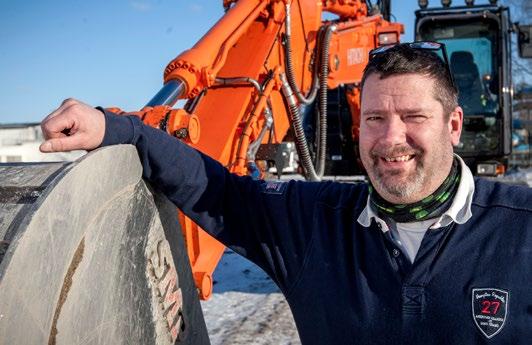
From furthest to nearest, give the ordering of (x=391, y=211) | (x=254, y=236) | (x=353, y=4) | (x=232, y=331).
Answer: (x=353, y=4), (x=232, y=331), (x=254, y=236), (x=391, y=211)

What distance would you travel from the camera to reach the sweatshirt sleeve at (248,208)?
81.0 inches

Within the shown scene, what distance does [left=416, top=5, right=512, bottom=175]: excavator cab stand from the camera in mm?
7152

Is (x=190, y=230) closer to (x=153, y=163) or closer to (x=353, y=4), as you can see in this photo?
(x=153, y=163)

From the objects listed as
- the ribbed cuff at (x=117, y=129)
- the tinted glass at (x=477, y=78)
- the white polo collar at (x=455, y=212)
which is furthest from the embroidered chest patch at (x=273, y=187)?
the tinted glass at (x=477, y=78)

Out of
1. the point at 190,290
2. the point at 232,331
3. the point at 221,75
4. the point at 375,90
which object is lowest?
the point at 232,331

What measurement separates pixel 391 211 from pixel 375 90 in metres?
0.41

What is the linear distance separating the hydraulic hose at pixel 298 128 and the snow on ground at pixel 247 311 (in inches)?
40.4

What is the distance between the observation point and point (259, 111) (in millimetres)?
3469

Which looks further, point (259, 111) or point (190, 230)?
point (259, 111)

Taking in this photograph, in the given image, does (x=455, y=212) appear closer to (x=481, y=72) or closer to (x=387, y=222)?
(x=387, y=222)

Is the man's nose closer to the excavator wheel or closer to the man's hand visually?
the excavator wheel

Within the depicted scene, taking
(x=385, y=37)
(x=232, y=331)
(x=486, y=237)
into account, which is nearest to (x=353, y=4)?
(x=385, y=37)

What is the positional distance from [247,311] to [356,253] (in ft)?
8.37

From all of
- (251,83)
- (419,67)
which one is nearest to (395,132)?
(419,67)
